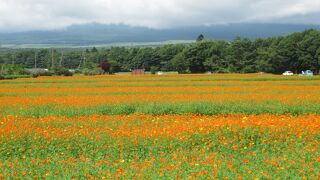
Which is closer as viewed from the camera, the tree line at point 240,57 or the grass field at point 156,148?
the grass field at point 156,148

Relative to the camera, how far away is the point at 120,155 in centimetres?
1177

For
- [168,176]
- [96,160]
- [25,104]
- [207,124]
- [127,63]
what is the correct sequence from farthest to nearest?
[127,63] < [25,104] < [207,124] < [96,160] < [168,176]

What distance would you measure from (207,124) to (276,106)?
722 centimetres

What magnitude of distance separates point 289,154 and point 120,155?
4.55m

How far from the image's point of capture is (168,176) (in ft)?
30.2

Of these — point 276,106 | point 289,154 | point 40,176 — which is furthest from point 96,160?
point 276,106

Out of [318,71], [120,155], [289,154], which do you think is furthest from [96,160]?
[318,71]

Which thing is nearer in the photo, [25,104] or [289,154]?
[289,154]

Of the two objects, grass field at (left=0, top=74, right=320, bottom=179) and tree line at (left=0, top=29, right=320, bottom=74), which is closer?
grass field at (left=0, top=74, right=320, bottom=179)

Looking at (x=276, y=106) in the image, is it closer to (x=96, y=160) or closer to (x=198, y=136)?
(x=198, y=136)

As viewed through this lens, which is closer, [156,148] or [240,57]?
[156,148]

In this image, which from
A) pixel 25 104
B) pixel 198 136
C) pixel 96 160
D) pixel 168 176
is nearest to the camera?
pixel 168 176

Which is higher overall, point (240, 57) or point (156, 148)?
point (240, 57)

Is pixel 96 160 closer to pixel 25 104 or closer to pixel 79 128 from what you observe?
pixel 79 128
